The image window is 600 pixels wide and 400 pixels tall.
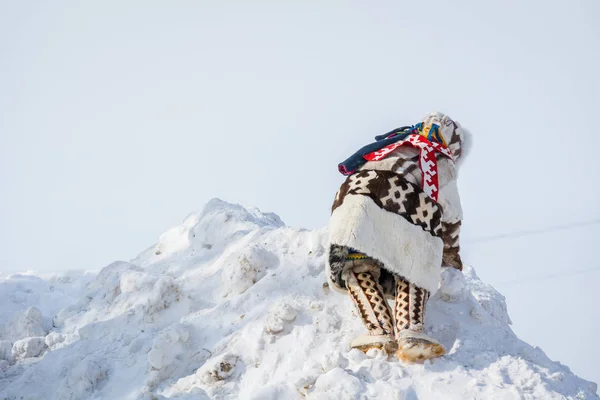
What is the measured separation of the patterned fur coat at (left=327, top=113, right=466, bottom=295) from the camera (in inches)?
146

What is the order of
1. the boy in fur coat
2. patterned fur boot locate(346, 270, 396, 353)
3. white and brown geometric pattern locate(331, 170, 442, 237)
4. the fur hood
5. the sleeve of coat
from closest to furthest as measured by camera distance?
patterned fur boot locate(346, 270, 396, 353)
the boy in fur coat
white and brown geometric pattern locate(331, 170, 442, 237)
the sleeve of coat
the fur hood

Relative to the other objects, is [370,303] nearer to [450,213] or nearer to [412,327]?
[412,327]

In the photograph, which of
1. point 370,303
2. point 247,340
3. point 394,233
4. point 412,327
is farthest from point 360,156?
point 247,340

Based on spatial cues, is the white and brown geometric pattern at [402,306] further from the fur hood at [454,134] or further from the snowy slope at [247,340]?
the fur hood at [454,134]

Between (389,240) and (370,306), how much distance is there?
400 millimetres

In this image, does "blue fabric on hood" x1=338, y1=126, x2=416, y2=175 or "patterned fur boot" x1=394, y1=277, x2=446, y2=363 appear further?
"blue fabric on hood" x1=338, y1=126, x2=416, y2=175

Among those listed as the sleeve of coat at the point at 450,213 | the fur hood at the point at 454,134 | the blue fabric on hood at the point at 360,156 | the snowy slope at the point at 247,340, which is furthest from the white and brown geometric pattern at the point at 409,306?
the fur hood at the point at 454,134

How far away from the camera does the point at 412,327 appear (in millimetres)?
3514

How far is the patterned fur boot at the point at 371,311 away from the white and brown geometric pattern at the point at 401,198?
0.42 m

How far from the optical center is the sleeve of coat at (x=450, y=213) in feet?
13.0

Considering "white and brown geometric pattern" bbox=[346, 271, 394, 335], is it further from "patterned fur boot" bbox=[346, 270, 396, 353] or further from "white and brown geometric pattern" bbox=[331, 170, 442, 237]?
"white and brown geometric pattern" bbox=[331, 170, 442, 237]

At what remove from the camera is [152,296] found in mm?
4723

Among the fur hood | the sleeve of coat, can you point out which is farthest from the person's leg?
the fur hood

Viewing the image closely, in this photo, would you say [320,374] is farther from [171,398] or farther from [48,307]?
[48,307]
